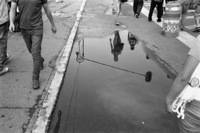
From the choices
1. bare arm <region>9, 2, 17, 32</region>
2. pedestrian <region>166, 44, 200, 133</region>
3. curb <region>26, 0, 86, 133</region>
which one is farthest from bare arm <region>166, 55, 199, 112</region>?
bare arm <region>9, 2, 17, 32</region>

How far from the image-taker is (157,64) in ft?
19.2

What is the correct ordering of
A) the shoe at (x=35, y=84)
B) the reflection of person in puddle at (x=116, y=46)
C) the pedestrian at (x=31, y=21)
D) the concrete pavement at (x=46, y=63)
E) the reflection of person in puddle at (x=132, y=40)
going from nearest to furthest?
1. the concrete pavement at (x=46, y=63)
2. the pedestrian at (x=31, y=21)
3. the shoe at (x=35, y=84)
4. the reflection of person in puddle at (x=116, y=46)
5. the reflection of person in puddle at (x=132, y=40)

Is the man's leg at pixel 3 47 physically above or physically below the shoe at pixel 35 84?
above

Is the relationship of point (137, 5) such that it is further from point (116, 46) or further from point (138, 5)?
point (116, 46)

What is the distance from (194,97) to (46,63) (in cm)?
429

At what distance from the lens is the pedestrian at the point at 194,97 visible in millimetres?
1692

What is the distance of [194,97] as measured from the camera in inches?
72.6

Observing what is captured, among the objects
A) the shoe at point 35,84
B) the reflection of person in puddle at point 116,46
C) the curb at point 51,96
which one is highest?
the shoe at point 35,84

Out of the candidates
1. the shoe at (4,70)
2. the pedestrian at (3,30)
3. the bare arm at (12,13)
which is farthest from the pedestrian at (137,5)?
the bare arm at (12,13)

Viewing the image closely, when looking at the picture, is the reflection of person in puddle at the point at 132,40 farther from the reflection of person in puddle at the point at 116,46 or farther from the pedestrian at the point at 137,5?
the pedestrian at the point at 137,5

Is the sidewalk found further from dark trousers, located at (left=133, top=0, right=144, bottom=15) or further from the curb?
dark trousers, located at (left=133, top=0, right=144, bottom=15)

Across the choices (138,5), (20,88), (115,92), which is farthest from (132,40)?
(20,88)

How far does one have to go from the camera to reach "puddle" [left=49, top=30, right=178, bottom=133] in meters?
3.56

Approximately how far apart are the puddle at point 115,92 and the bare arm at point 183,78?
1.66 metres
